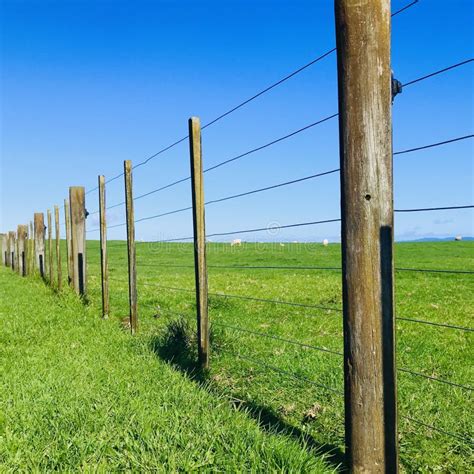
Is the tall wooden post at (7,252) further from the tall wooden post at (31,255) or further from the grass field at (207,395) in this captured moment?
the grass field at (207,395)

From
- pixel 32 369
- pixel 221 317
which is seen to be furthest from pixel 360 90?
pixel 221 317

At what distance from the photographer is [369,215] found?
3.06 m

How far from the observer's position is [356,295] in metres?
3.12

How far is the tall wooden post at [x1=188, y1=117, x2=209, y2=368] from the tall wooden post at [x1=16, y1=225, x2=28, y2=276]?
19.6 m

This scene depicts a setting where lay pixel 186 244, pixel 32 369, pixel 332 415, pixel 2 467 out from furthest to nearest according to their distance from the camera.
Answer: pixel 186 244 → pixel 32 369 → pixel 332 415 → pixel 2 467

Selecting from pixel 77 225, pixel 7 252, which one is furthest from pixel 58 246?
pixel 7 252

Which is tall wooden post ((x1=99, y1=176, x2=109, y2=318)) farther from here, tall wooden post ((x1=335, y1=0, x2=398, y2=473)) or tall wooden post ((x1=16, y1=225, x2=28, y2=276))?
tall wooden post ((x1=16, y1=225, x2=28, y2=276))

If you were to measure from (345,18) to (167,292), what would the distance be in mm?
11481

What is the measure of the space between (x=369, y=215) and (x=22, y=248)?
80.2ft

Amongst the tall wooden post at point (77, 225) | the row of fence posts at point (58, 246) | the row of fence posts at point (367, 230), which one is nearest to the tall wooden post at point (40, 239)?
the row of fence posts at point (58, 246)

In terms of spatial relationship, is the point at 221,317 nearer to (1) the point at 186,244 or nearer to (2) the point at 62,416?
(2) the point at 62,416

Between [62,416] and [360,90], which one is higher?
[360,90]

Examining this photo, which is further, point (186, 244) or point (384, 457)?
point (186, 244)

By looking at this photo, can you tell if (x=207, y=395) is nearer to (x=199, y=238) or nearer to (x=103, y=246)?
(x=199, y=238)
